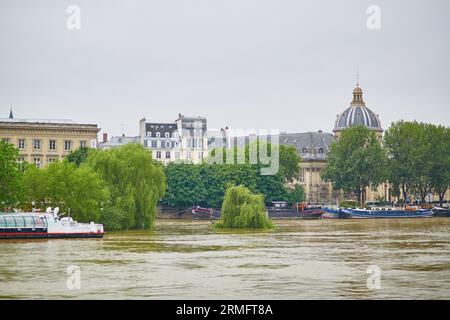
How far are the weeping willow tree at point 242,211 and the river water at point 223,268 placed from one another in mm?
13875

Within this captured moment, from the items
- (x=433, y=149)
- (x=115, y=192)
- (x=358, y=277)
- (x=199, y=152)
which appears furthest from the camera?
(x=199, y=152)

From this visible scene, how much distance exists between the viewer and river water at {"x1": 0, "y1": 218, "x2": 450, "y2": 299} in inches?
1816

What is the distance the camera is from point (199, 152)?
7525 inches

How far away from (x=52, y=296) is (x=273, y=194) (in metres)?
113

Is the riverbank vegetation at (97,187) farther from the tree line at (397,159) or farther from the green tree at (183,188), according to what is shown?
the tree line at (397,159)

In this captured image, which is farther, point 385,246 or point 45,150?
point 45,150

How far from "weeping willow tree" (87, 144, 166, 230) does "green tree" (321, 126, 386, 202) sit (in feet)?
278

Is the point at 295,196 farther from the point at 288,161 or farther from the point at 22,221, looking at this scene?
the point at 22,221

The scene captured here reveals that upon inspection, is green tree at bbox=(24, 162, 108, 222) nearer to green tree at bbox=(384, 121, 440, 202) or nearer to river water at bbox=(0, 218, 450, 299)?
river water at bbox=(0, 218, 450, 299)

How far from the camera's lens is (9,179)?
85688 millimetres
